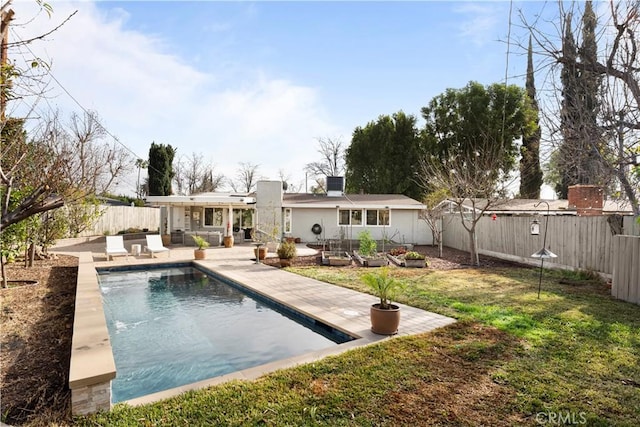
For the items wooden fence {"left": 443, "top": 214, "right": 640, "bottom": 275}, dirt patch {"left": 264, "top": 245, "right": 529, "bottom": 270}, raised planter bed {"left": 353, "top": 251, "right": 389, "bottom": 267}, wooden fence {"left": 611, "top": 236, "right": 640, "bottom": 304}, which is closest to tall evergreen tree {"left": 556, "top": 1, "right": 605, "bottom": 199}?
wooden fence {"left": 611, "top": 236, "right": 640, "bottom": 304}

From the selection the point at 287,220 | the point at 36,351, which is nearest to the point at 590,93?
the point at 36,351

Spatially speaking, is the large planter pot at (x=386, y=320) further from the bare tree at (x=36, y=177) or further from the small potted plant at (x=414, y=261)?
the small potted plant at (x=414, y=261)

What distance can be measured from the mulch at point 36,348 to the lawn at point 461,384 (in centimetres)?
67

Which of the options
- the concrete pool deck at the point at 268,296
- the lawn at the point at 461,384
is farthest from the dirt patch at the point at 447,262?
the lawn at the point at 461,384

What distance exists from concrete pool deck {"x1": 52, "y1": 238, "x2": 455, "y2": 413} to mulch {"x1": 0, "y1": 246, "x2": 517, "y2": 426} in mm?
355

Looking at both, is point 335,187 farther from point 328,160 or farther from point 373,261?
point 328,160

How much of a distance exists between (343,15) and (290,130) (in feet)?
51.1

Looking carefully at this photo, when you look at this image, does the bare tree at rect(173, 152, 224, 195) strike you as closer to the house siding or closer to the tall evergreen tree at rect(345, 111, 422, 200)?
the tall evergreen tree at rect(345, 111, 422, 200)

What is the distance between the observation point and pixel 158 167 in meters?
29.1

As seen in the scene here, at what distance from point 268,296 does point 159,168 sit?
24.6 metres

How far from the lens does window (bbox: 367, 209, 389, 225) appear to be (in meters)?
21.3

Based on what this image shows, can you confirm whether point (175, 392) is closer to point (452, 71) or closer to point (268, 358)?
point (268, 358)

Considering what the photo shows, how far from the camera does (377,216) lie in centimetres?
2134

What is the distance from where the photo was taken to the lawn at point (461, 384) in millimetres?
3338
